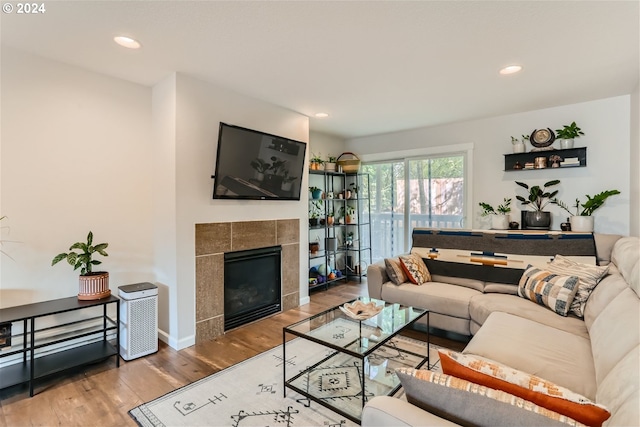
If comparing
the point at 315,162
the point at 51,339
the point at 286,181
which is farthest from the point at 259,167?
the point at 51,339

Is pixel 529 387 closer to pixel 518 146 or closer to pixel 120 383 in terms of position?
pixel 120 383

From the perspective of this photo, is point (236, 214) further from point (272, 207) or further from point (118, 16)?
point (118, 16)

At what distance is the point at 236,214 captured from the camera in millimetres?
3250

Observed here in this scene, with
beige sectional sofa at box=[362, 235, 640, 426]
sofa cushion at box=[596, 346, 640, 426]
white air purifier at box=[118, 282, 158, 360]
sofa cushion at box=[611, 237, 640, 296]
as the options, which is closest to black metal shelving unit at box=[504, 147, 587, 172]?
beige sectional sofa at box=[362, 235, 640, 426]

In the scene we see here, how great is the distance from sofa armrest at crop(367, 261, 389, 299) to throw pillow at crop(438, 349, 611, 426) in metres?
2.13

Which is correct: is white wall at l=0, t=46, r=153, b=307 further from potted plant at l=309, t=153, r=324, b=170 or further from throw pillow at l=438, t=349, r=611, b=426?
throw pillow at l=438, t=349, r=611, b=426

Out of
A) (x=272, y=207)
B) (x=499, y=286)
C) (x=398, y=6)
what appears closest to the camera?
(x=398, y=6)

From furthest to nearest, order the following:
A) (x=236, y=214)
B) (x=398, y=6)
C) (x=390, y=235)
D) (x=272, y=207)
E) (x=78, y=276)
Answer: (x=390, y=235), (x=272, y=207), (x=236, y=214), (x=78, y=276), (x=398, y=6)

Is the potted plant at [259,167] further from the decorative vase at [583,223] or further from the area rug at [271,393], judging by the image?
the decorative vase at [583,223]

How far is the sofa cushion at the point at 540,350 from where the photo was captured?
1546mm

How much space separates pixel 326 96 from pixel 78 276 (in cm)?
281

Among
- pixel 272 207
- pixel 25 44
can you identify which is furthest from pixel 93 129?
pixel 272 207

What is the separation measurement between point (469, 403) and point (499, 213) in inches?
142

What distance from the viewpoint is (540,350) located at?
1.82m
